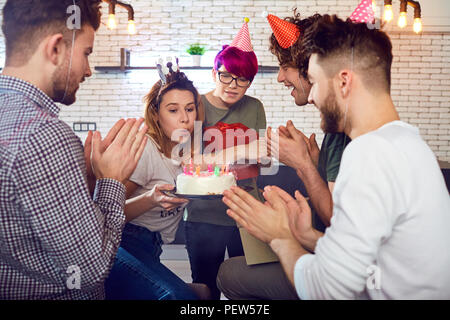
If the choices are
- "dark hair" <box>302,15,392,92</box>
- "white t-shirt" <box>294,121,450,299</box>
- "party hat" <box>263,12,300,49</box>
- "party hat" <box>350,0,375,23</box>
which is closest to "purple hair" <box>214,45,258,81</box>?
"party hat" <box>263,12,300,49</box>

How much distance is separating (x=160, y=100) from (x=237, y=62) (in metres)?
0.51

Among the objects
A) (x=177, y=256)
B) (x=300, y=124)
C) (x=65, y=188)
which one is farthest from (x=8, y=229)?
(x=300, y=124)

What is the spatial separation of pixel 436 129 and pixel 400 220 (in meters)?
5.37

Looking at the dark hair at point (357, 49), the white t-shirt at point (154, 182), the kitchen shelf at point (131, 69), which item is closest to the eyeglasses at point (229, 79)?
the white t-shirt at point (154, 182)

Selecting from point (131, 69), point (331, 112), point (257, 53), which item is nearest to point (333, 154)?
point (331, 112)

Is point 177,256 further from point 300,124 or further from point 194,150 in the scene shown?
point 300,124

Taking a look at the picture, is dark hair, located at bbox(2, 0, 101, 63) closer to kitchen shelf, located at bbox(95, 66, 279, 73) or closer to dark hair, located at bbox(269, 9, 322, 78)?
dark hair, located at bbox(269, 9, 322, 78)

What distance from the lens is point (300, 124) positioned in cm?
566

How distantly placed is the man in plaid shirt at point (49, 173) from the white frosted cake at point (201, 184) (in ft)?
1.89

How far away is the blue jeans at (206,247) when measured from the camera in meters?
2.04

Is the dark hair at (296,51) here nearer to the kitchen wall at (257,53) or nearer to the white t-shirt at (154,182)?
the white t-shirt at (154,182)

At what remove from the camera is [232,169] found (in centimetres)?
210

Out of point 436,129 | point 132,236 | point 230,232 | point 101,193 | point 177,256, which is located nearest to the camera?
point 101,193
